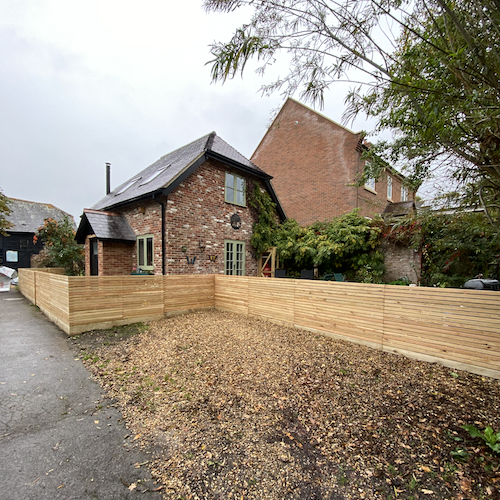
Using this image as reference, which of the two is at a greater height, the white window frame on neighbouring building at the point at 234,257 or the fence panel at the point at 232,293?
the white window frame on neighbouring building at the point at 234,257

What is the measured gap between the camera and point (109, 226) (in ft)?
32.3

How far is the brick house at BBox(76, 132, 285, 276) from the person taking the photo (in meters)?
8.78

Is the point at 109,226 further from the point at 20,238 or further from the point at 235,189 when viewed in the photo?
the point at 20,238

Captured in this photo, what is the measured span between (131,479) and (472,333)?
16.0 feet

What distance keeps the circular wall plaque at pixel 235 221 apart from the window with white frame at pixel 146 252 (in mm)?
3494

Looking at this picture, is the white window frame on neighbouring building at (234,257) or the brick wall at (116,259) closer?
the brick wall at (116,259)

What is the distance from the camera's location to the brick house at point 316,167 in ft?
45.7

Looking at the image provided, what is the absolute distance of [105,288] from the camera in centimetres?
613

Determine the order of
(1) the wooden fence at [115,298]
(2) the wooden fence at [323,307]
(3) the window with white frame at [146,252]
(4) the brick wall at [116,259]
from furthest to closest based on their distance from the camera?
(4) the brick wall at [116,259] → (3) the window with white frame at [146,252] → (1) the wooden fence at [115,298] → (2) the wooden fence at [323,307]

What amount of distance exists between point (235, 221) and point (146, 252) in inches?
156

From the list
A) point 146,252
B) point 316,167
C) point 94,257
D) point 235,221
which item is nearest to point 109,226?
point 146,252

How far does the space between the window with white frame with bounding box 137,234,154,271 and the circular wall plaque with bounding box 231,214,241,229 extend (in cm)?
349

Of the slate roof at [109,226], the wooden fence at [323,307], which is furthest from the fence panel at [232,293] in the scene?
the slate roof at [109,226]

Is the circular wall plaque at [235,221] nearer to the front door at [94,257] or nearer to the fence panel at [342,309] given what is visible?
the fence panel at [342,309]
